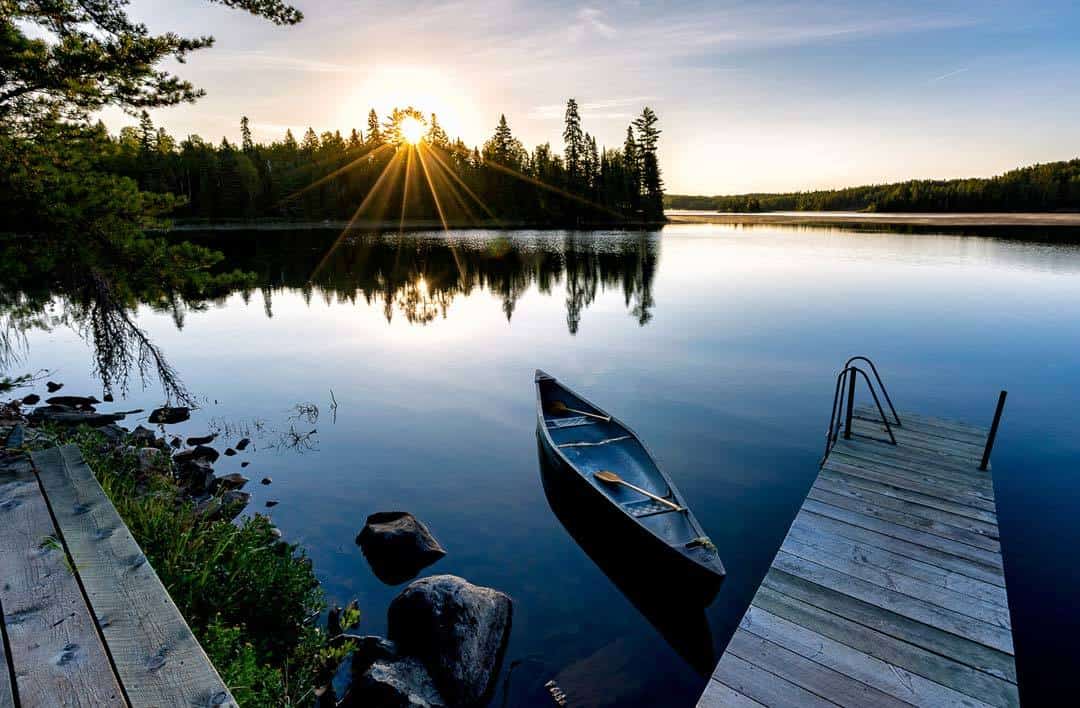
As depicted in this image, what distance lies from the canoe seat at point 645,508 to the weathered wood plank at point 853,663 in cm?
211

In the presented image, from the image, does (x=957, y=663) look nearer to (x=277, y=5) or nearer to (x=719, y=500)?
(x=719, y=500)

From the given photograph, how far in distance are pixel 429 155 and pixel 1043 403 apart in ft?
388

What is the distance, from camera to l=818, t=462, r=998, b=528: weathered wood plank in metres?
7.89

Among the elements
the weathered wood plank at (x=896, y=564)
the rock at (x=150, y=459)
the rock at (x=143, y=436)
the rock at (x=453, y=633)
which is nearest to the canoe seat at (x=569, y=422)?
the weathered wood plank at (x=896, y=564)

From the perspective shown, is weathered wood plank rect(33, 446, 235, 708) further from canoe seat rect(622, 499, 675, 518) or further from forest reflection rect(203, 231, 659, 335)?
forest reflection rect(203, 231, 659, 335)

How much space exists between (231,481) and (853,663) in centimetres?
1096

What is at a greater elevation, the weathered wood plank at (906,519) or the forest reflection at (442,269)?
the forest reflection at (442,269)

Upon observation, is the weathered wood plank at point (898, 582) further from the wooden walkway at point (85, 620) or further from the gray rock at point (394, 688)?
the wooden walkway at point (85, 620)

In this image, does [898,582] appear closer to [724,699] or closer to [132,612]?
[724,699]

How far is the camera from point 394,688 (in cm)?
555

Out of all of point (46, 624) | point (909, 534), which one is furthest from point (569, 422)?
point (46, 624)

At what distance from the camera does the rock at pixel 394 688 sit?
216 inches

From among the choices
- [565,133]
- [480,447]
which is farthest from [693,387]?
[565,133]

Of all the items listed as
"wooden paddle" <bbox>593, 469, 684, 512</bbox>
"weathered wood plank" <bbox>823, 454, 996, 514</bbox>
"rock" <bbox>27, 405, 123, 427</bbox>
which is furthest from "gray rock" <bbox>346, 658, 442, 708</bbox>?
"rock" <bbox>27, 405, 123, 427</bbox>
